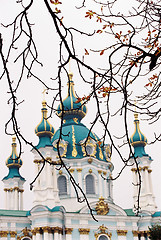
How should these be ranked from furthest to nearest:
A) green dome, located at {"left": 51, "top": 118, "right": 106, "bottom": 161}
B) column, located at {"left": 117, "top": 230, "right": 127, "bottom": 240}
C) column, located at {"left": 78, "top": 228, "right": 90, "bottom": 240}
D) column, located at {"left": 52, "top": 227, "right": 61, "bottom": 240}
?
green dome, located at {"left": 51, "top": 118, "right": 106, "bottom": 161}, column, located at {"left": 117, "top": 230, "right": 127, "bottom": 240}, column, located at {"left": 78, "top": 228, "right": 90, "bottom": 240}, column, located at {"left": 52, "top": 227, "right": 61, "bottom": 240}

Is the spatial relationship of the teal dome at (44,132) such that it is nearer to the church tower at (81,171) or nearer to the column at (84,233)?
the church tower at (81,171)

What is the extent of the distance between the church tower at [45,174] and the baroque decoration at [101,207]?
8.92 feet

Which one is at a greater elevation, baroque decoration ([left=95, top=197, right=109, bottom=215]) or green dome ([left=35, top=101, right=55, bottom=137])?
green dome ([left=35, top=101, right=55, bottom=137])

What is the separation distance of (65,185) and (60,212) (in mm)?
4021

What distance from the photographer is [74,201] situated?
102ft

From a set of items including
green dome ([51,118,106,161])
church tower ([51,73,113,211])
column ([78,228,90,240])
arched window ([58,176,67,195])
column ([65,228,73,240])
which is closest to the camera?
column ([65,228,73,240])

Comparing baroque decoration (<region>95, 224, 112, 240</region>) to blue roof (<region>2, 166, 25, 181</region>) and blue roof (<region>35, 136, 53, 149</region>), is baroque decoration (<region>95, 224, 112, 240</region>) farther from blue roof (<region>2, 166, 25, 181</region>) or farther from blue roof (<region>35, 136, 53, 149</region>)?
blue roof (<region>2, 166, 25, 181</region>)

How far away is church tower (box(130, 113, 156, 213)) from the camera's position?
3259 cm

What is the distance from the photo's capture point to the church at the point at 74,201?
28.1m

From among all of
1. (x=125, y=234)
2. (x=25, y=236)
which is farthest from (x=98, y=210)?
(x=25, y=236)

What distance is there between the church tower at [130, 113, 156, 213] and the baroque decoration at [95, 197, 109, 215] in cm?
297

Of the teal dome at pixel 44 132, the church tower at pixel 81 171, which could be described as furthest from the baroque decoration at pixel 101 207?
the teal dome at pixel 44 132

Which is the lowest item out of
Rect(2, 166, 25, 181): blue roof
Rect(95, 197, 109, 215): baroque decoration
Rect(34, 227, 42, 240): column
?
Rect(34, 227, 42, 240): column

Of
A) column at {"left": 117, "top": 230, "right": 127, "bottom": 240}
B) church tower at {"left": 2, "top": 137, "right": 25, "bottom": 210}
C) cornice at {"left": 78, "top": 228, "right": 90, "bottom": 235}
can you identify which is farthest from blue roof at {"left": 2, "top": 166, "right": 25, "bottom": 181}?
column at {"left": 117, "top": 230, "right": 127, "bottom": 240}
